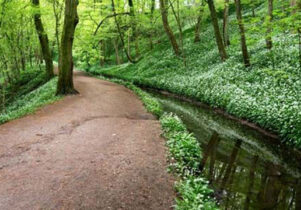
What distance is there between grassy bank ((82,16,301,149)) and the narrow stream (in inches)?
31.3

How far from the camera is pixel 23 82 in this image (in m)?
28.8

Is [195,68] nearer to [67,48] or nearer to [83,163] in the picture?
[67,48]

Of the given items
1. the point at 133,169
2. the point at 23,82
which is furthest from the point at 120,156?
the point at 23,82

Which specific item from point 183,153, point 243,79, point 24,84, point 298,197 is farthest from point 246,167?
point 24,84

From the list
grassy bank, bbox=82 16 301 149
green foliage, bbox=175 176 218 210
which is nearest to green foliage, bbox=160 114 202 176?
green foliage, bbox=175 176 218 210

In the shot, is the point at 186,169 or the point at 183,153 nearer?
the point at 186,169

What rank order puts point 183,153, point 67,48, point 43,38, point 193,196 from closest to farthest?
point 193,196 → point 183,153 → point 67,48 → point 43,38

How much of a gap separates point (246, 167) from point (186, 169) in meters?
2.36

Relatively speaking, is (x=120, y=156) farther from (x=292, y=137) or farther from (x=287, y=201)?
(x=292, y=137)

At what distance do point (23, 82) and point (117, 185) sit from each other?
26.1 m

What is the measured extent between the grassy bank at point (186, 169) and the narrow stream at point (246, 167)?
0.56 metres

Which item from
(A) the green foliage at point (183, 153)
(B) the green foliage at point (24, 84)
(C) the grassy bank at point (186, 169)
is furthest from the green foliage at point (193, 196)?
(B) the green foliage at point (24, 84)

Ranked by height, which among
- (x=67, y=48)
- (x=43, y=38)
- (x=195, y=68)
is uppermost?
(x=43, y=38)

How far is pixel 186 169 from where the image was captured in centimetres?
708
